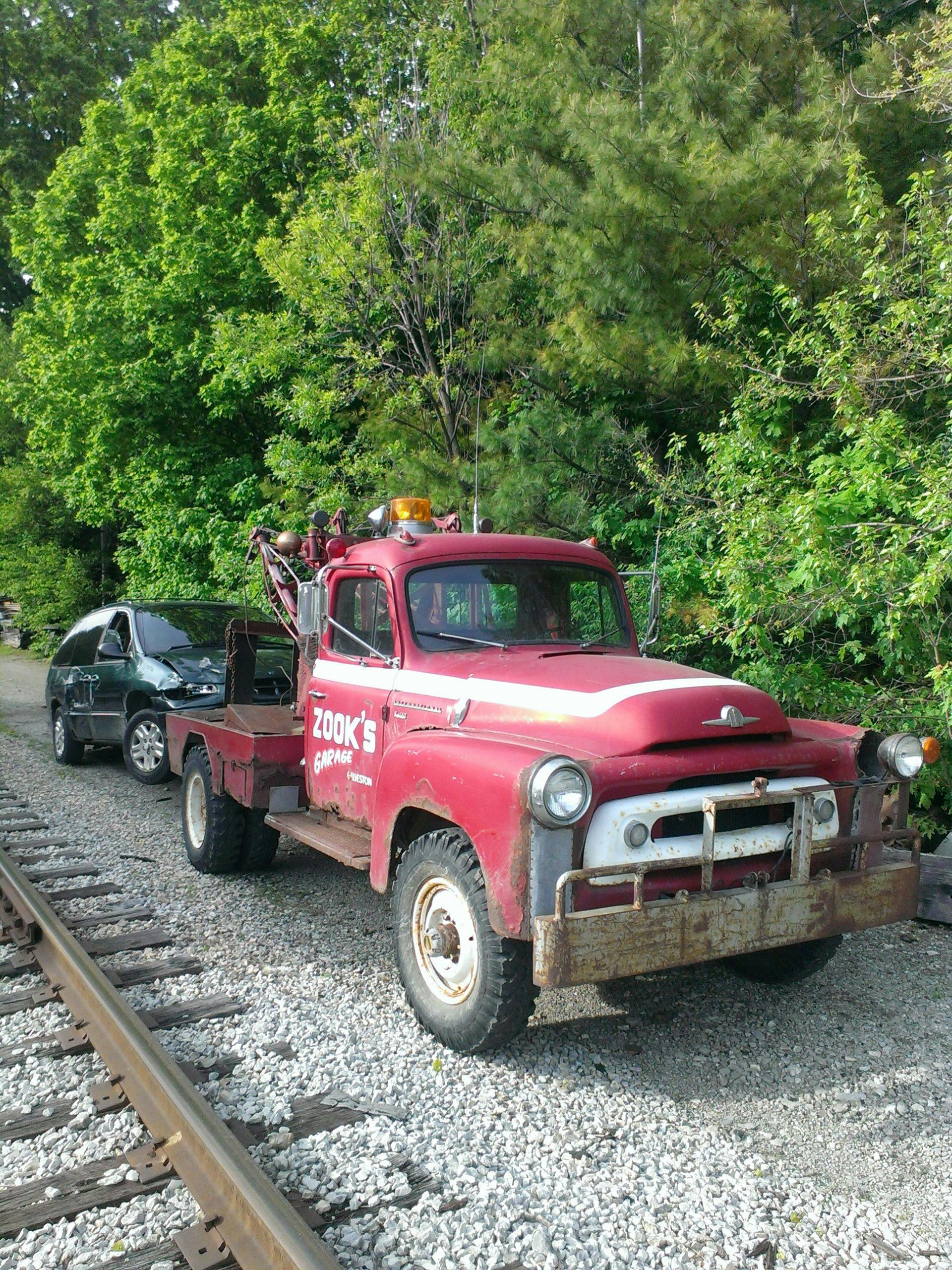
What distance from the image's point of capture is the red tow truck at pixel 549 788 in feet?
12.0

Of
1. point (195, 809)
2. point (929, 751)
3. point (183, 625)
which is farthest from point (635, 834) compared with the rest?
point (183, 625)

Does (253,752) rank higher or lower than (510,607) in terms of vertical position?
lower

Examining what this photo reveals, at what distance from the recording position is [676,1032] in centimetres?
442

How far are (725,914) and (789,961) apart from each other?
1.28 metres

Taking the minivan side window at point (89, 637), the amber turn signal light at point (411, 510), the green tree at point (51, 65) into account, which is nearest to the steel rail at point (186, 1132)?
the amber turn signal light at point (411, 510)

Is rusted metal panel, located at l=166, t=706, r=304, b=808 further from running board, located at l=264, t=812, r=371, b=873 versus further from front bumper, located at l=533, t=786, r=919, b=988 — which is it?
front bumper, located at l=533, t=786, r=919, b=988

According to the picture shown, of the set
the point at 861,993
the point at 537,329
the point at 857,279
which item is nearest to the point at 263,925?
the point at 861,993

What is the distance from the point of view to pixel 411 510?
19.2 ft

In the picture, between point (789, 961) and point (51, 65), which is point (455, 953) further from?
point (51, 65)

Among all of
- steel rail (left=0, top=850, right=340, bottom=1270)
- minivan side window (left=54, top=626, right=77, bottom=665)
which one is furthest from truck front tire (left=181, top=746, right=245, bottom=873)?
minivan side window (left=54, top=626, right=77, bottom=665)

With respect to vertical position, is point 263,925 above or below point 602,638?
below

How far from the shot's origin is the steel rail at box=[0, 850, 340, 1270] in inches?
109

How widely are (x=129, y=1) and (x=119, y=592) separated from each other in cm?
2066

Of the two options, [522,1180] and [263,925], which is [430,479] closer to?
[263,925]
